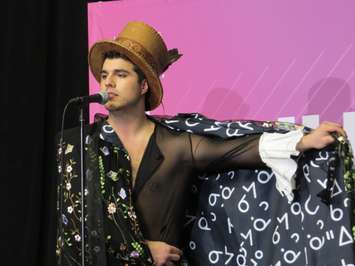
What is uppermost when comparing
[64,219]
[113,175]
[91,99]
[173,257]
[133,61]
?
[133,61]

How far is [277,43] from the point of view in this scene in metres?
2.59

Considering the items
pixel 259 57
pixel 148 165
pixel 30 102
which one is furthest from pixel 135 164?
pixel 30 102

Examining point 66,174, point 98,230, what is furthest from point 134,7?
point 98,230

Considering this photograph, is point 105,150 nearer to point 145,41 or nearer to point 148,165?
point 148,165

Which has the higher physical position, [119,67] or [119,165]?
[119,67]

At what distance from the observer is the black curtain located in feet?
10.4

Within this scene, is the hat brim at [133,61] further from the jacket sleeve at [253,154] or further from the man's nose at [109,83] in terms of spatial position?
the jacket sleeve at [253,154]

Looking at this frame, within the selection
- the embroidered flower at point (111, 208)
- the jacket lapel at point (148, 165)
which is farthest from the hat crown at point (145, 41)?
the embroidered flower at point (111, 208)

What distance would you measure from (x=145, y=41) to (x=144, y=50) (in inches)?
1.5

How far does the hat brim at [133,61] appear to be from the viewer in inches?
92.0

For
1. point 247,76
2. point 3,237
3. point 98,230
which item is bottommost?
point 3,237

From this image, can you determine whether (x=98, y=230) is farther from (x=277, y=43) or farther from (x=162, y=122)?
(x=277, y=43)

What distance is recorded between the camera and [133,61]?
2.36m

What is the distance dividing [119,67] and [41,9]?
1037 millimetres
